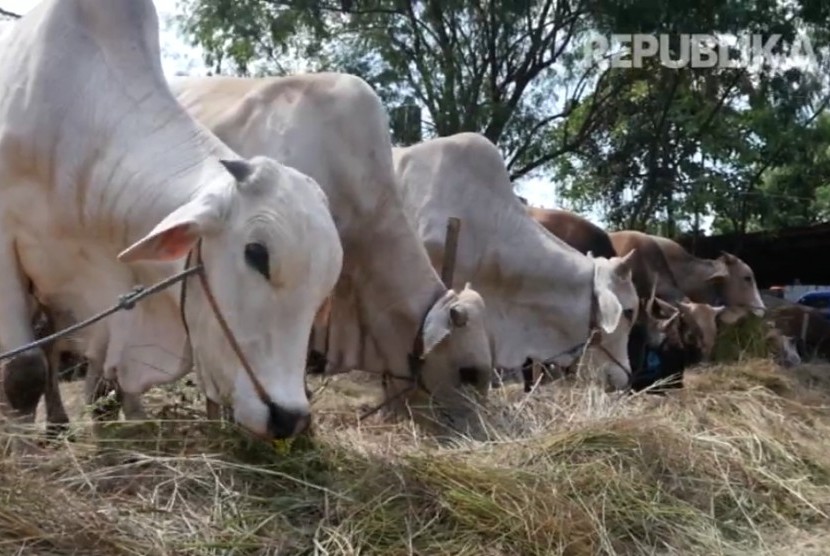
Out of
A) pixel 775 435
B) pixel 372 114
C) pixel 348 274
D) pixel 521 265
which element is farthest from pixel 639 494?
pixel 521 265

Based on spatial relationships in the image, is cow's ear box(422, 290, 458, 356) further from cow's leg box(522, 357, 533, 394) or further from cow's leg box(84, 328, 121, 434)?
cow's leg box(522, 357, 533, 394)

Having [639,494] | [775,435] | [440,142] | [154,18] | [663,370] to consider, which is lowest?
[663,370]

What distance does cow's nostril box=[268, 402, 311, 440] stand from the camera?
10.4 ft

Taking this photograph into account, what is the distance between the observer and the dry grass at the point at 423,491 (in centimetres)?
289

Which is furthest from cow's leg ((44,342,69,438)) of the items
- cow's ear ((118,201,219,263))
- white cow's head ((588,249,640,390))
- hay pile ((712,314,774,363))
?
hay pile ((712,314,774,363))

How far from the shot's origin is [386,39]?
13.6 m

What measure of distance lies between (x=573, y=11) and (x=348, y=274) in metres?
9.01

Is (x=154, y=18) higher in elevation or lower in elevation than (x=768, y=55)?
higher

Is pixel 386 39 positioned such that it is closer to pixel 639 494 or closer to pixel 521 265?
pixel 521 265

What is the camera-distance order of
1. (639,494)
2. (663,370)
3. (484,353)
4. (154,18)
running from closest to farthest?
(639,494), (154,18), (484,353), (663,370)

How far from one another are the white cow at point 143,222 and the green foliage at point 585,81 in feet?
29.4

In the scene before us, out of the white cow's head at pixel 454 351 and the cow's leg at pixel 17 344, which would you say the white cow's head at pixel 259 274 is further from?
the white cow's head at pixel 454 351

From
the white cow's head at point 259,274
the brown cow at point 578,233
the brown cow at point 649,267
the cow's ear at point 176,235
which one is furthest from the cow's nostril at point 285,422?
the brown cow at point 649,267

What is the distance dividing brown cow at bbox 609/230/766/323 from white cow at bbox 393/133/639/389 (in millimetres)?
3651
